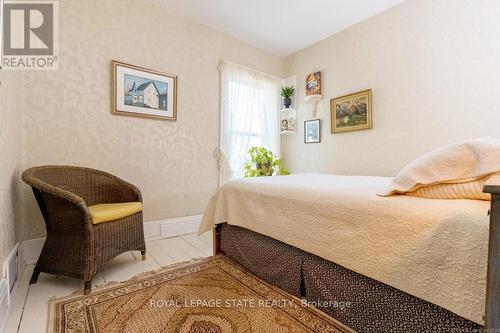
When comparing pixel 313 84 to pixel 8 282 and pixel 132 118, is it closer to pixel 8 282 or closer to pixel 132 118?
pixel 132 118

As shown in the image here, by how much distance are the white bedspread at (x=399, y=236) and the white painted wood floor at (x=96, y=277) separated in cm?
106

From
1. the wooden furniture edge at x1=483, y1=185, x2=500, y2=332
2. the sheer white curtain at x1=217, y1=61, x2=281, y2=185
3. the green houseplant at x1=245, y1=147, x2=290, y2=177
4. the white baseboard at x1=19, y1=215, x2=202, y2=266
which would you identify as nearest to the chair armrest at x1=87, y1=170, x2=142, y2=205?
the white baseboard at x1=19, y1=215, x2=202, y2=266

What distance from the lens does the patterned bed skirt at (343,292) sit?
0.96 meters

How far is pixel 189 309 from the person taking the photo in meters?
1.36

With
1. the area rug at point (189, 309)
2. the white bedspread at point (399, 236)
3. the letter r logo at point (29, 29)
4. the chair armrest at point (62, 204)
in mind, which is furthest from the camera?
the letter r logo at point (29, 29)

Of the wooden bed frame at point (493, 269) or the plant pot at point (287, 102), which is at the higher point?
the plant pot at point (287, 102)

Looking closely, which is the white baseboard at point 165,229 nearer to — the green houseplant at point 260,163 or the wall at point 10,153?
the wall at point 10,153

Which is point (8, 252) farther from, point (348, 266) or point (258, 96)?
point (258, 96)

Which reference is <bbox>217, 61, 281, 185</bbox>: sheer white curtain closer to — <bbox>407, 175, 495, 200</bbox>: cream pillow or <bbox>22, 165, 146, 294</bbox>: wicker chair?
<bbox>22, 165, 146, 294</bbox>: wicker chair

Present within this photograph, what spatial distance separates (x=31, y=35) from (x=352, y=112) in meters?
3.35

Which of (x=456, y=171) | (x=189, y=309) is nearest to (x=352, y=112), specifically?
(x=456, y=171)

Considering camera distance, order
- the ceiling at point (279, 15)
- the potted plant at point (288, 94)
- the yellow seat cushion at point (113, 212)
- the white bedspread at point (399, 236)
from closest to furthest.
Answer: the white bedspread at point (399, 236)
the yellow seat cushion at point (113, 212)
the ceiling at point (279, 15)
the potted plant at point (288, 94)

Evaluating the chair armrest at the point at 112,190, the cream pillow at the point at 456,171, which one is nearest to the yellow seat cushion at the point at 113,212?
the chair armrest at the point at 112,190

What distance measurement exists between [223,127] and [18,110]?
6.57ft
